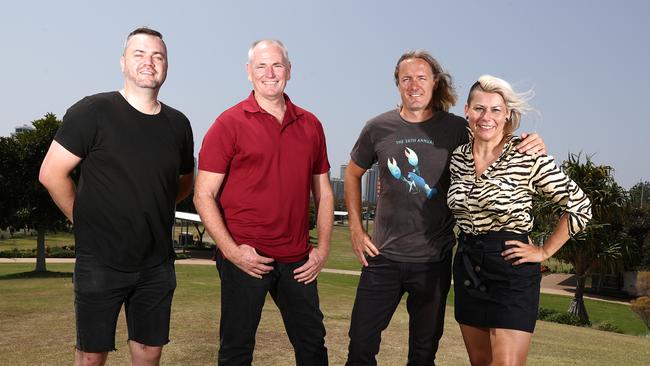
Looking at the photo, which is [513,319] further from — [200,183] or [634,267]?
[634,267]

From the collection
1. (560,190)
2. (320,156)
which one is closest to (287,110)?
(320,156)

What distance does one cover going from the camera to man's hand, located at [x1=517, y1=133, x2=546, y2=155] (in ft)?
13.9

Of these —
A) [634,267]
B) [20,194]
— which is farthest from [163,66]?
[634,267]

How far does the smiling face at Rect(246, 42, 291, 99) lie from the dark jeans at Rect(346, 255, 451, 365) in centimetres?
159

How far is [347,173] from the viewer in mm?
5414

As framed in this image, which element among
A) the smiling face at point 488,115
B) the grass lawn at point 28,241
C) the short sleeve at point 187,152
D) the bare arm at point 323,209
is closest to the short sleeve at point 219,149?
the short sleeve at point 187,152

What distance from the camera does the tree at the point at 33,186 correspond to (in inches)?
1129

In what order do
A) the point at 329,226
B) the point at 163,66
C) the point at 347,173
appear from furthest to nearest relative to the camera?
the point at 347,173
the point at 329,226
the point at 163,66

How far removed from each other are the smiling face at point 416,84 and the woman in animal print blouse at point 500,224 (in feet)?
1.58

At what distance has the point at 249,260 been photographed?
417cm

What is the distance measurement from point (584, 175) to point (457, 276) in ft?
87.9

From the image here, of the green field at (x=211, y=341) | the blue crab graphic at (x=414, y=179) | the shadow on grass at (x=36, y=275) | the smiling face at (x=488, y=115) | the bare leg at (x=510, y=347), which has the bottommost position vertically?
the shadow on grass at (x=36, y=275)

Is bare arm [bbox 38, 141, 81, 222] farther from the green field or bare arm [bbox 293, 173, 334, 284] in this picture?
the green field

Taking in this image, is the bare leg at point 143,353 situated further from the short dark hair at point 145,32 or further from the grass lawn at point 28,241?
the grass lawn at point 28,241
